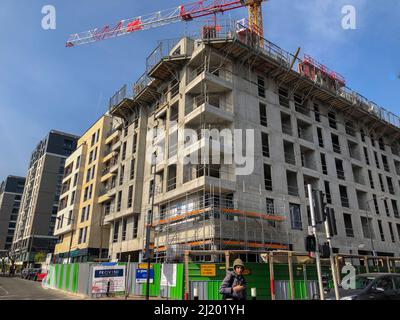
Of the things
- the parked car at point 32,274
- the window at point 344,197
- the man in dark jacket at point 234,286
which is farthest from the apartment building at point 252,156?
the parked car at point 32,274

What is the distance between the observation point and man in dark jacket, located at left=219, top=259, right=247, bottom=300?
577 centimetres

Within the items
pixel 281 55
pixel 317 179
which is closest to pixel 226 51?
pixel 281 55

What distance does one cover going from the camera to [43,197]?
8694cm

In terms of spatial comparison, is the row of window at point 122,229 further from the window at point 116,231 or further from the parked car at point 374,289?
the parked car at point 374,289

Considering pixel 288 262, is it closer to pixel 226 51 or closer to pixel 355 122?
pixel 226 51

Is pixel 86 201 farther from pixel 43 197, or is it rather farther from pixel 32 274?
pixel 43 197

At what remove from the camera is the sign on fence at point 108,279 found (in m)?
19.5

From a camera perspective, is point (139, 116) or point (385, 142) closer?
point (139, 116)

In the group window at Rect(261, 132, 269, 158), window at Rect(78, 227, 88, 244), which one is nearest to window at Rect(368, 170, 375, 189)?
window at Rect(261, 132, 269, 158)

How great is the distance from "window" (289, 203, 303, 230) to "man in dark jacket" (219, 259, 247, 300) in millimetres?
22478

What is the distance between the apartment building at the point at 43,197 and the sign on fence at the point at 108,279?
6601cm

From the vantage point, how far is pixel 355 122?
40188 millimetres

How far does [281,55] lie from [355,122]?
595 inches
